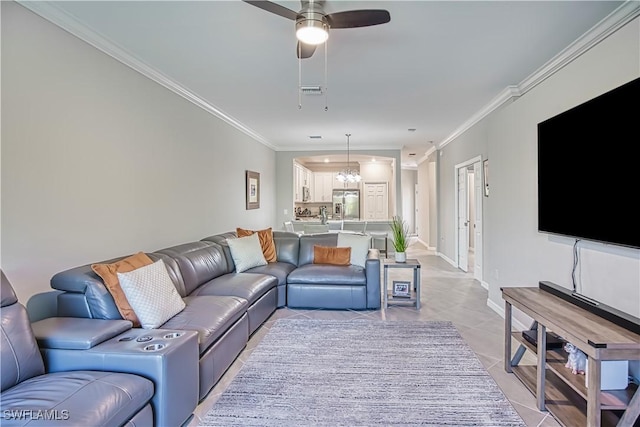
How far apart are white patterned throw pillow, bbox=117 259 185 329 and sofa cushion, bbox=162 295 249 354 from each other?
8 cm

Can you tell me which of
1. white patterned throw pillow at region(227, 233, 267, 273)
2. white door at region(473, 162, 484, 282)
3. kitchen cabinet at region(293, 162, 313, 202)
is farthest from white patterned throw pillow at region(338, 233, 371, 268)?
kitchen cabinet at region(293, 162, 313, 202)

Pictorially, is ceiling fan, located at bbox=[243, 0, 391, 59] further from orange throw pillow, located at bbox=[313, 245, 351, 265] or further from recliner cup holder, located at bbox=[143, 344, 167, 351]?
orange throw pillow, located at bbox=[313, 245, 351, 265]

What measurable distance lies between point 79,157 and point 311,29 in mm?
1988

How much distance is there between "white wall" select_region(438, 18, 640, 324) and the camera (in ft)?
7.33

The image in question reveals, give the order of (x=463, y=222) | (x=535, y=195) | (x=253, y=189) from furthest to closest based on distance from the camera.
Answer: (x=253, y=189)
(x=463, y=222)
(x=535, y=195)

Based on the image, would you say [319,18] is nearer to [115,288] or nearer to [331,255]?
[115,288]

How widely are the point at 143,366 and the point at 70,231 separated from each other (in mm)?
1378

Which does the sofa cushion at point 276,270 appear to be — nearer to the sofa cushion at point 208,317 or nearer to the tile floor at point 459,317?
the tile floor at point 459,317

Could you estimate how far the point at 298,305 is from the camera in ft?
14.6

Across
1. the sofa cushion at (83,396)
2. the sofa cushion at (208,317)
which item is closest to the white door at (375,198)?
the sofa cushion at (208,317)

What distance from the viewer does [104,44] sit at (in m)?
2.87

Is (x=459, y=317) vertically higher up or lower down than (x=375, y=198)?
lower down

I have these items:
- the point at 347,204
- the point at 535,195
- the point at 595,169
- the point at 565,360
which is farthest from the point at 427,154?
the point at 565,360

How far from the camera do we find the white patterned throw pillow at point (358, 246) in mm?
4664
